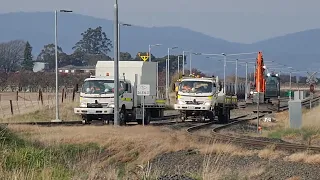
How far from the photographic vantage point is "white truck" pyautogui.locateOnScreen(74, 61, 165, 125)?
116 ft

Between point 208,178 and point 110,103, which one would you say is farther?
point 110,103

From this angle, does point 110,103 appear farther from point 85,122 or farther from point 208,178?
point 208,178

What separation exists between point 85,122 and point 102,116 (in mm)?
1109

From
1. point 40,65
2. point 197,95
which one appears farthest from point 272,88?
point 40,65

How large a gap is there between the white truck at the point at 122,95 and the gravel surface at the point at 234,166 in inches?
605

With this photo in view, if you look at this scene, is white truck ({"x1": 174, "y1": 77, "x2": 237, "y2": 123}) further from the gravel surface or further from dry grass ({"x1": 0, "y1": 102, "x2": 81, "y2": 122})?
the gravel surface

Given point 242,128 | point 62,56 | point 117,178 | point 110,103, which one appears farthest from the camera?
point 62,56

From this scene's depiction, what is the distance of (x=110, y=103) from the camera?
116 feet

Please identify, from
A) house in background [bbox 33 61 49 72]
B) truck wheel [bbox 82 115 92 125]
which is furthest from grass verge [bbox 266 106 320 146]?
house in background [bbox 33 61 49 72]

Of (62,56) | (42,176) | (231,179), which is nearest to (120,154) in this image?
(231,179)

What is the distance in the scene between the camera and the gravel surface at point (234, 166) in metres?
15.3

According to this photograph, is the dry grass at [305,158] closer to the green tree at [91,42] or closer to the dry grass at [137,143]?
the dry grass at [137,143]

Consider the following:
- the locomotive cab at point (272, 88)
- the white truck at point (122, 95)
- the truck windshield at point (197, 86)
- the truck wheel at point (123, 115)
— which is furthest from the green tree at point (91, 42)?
the truck wheel at point (123, 115)

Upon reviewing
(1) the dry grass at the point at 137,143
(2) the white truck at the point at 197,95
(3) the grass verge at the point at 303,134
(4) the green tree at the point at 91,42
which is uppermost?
(4) the green tree at the point at 91,42
